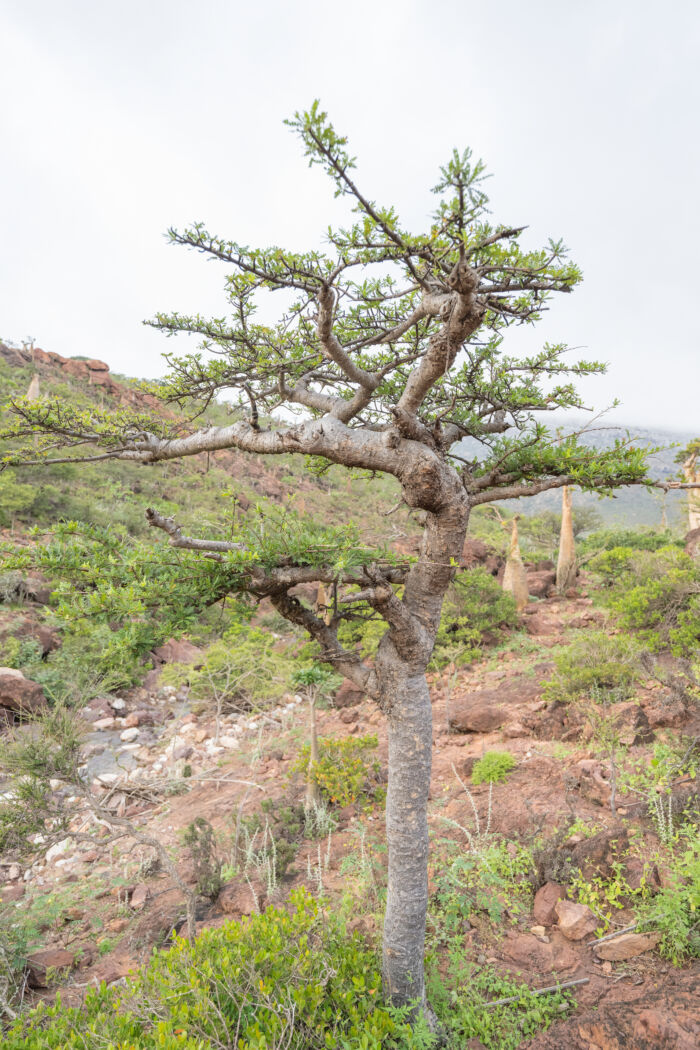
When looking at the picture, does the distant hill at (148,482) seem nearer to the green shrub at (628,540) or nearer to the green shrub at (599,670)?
the green shrub at (628,540)

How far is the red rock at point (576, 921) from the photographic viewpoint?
3.57 m

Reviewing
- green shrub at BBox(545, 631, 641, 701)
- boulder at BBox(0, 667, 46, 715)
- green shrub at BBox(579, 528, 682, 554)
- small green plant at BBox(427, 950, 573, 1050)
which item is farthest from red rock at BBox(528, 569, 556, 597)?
boulder at BBox(0, 667, 46, 715)

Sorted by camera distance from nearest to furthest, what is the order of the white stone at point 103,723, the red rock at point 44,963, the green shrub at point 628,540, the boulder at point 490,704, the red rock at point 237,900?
the red rock at point 44,963, the red rock at point 237,900, the boulder at point 490,704, the white stone at point 103,723, the green shrub at point 628,540

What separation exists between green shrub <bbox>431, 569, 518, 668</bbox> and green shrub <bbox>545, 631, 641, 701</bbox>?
3371 mm

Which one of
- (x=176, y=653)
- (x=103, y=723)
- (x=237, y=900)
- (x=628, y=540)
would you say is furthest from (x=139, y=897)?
(x=628, y=540)

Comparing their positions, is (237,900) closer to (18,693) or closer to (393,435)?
(393,435)

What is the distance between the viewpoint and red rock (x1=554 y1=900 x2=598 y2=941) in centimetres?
357

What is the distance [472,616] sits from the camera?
11.6m

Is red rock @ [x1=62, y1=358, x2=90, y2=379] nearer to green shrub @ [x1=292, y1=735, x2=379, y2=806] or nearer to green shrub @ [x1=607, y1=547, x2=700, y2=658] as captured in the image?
green shrub @ [x1=292, y1=735, x2=379, y2=806]

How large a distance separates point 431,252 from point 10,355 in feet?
133

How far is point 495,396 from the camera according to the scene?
3521 mm

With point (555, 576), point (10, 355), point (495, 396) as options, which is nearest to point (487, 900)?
point (495, 396)

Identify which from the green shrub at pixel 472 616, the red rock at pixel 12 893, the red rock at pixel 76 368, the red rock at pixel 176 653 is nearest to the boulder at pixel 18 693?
the red rock at pixel 176 653

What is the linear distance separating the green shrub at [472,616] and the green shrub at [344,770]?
13.6 ft
